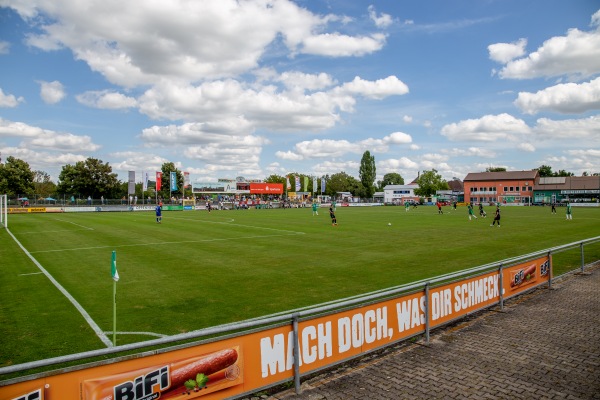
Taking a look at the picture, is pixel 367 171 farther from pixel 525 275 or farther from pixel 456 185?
pixel 525 275

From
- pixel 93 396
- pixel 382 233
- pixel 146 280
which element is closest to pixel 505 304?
pixel 93 396

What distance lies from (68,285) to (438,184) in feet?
412

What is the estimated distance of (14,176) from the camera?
80438mm

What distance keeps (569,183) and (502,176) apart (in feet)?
51.6

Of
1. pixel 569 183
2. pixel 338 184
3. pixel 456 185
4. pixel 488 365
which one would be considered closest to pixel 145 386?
pixel 488 365

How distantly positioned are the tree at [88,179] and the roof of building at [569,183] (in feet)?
360

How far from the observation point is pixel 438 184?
12706 centimetres

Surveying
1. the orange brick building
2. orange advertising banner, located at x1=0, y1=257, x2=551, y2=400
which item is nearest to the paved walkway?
orange advertising banner, located at x1=0, y1=257, x2=551, y2=400

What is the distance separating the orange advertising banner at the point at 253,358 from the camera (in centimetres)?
424

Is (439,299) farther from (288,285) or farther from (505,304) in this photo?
(288,285)

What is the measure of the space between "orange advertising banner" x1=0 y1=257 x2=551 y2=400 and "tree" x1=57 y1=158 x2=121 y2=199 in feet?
322

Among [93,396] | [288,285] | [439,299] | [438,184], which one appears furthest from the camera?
[438,184]

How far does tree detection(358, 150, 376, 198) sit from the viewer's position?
→ 464 feet

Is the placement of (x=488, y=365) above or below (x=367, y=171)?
below
